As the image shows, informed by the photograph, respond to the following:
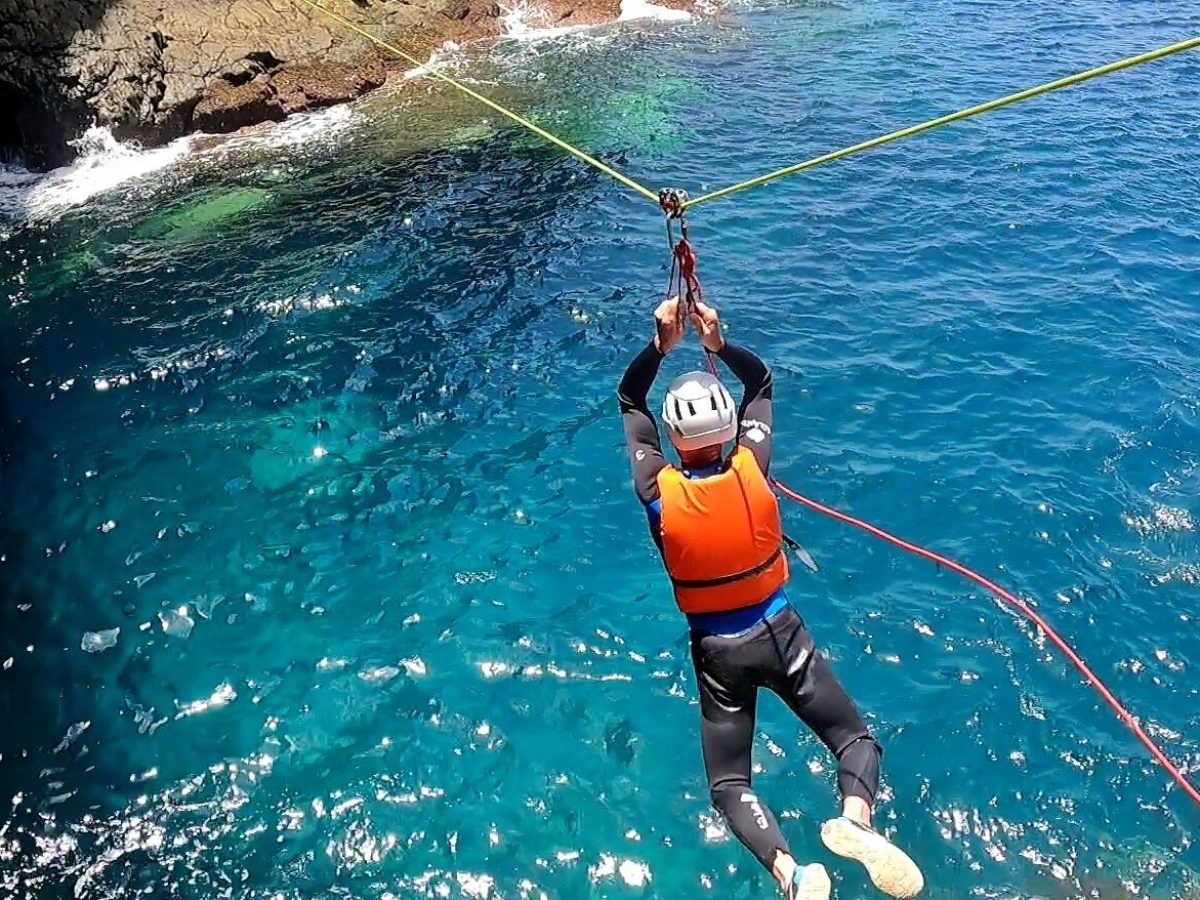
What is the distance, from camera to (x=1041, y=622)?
26.2ft

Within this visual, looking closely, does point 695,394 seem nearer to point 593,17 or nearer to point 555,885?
point 555,885

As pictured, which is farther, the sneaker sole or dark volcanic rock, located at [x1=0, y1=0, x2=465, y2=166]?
dark volcanic rock, located at [x1=0, y1=0, x2=465, y2=166]

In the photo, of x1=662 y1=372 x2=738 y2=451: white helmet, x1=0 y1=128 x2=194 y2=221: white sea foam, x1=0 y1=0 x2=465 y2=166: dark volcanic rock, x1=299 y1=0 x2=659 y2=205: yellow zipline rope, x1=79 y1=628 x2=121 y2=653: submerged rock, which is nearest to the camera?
x1=662 y1=372 x2=738 y2=451: white helmet

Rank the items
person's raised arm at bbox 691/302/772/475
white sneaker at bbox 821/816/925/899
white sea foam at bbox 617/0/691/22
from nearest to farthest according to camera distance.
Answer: white sneaker at bbox 821/816/925/899 < person's raised arm at bbox 691/302/772/475 < white sea foam at bbox 617/0/691/22

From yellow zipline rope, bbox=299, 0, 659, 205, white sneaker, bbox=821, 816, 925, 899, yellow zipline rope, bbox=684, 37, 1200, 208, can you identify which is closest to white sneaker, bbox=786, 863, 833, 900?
white sneaker, bbox=821, 816, 925, 899

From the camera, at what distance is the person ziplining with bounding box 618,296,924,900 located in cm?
563

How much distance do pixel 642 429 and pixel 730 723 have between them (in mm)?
2046

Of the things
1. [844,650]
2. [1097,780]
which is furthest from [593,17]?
[1097,780]

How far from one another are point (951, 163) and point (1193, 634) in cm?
1140

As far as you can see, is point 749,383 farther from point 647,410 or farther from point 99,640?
point 99,640

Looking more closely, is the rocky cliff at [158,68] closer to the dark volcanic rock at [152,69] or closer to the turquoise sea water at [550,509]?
the dark volcanic rock at [152,69]

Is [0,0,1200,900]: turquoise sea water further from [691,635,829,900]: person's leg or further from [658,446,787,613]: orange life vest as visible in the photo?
[658,446,787,613]: orange life vest

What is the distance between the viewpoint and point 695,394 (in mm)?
5621

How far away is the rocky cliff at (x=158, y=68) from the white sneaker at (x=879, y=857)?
20366mm
